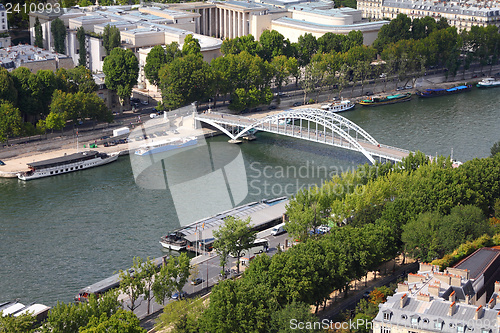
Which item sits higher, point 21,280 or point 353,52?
point 353,52

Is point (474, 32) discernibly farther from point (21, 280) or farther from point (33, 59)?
point (21, 280)

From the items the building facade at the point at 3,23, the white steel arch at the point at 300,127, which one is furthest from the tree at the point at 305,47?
the building facade at the point at 3,23

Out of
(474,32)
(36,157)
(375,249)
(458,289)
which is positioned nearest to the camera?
(458,289)

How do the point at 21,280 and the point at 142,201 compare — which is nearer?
the point at 21,280

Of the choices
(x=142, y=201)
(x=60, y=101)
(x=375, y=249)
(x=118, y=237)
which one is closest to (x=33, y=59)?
(x=60, y=101)

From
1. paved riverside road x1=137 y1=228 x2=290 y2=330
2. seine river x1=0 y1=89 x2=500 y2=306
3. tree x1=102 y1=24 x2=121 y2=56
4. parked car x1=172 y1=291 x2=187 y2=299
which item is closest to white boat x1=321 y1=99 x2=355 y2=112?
seine river x1=0 y1=89 x2=500 y2=306

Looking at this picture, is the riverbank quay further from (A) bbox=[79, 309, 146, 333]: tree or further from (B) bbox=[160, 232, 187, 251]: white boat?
(A) bbox=[79, 309, 146, 333]: tree
